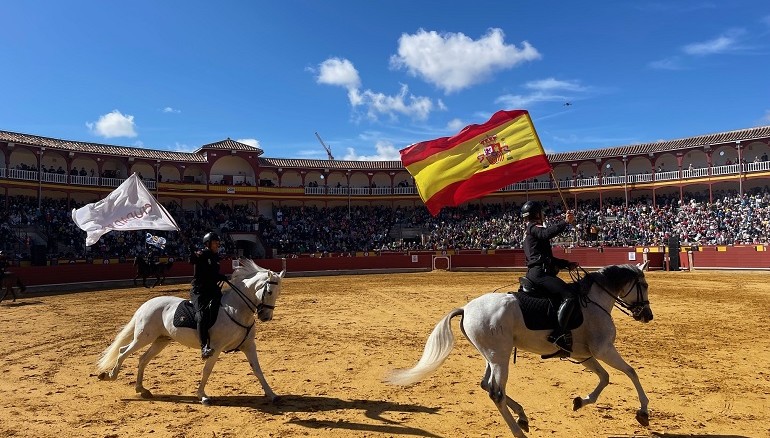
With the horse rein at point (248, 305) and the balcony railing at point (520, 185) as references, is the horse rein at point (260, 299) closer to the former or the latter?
the horse rein at point (248, 305)

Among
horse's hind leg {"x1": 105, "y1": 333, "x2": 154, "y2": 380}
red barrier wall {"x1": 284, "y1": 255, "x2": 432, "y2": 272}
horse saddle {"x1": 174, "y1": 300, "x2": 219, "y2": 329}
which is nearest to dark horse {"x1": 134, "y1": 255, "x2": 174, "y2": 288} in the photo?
red barrier wall {"x1": 284, "y1": 255, "x2": 432, "y2": 272}

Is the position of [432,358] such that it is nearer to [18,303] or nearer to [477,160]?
[477,160]

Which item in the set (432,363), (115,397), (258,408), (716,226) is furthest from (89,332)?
(716,226)

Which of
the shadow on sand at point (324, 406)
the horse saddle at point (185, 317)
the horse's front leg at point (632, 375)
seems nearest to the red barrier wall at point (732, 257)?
the horse's front leg at point (632, 375)

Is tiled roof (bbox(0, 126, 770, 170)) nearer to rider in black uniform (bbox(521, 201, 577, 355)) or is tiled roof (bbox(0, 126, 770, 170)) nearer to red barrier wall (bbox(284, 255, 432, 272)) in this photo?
red barrier wall (bbox(284, 255, 432, 272))

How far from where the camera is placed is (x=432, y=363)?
5.30 meters

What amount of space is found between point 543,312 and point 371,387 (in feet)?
9.50

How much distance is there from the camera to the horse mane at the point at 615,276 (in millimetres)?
5632

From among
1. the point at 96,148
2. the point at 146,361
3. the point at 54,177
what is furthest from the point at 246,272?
the point at 96,148

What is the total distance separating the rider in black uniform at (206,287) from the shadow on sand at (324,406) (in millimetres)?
776

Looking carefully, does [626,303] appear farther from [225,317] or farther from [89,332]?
[89,332]

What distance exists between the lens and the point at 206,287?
21.4ft

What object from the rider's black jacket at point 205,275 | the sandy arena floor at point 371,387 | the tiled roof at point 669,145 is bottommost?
the sandy arena floor at point 371,387

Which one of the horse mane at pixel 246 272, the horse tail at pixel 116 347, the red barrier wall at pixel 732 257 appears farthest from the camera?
the red barrier wall at pixel 732 257
